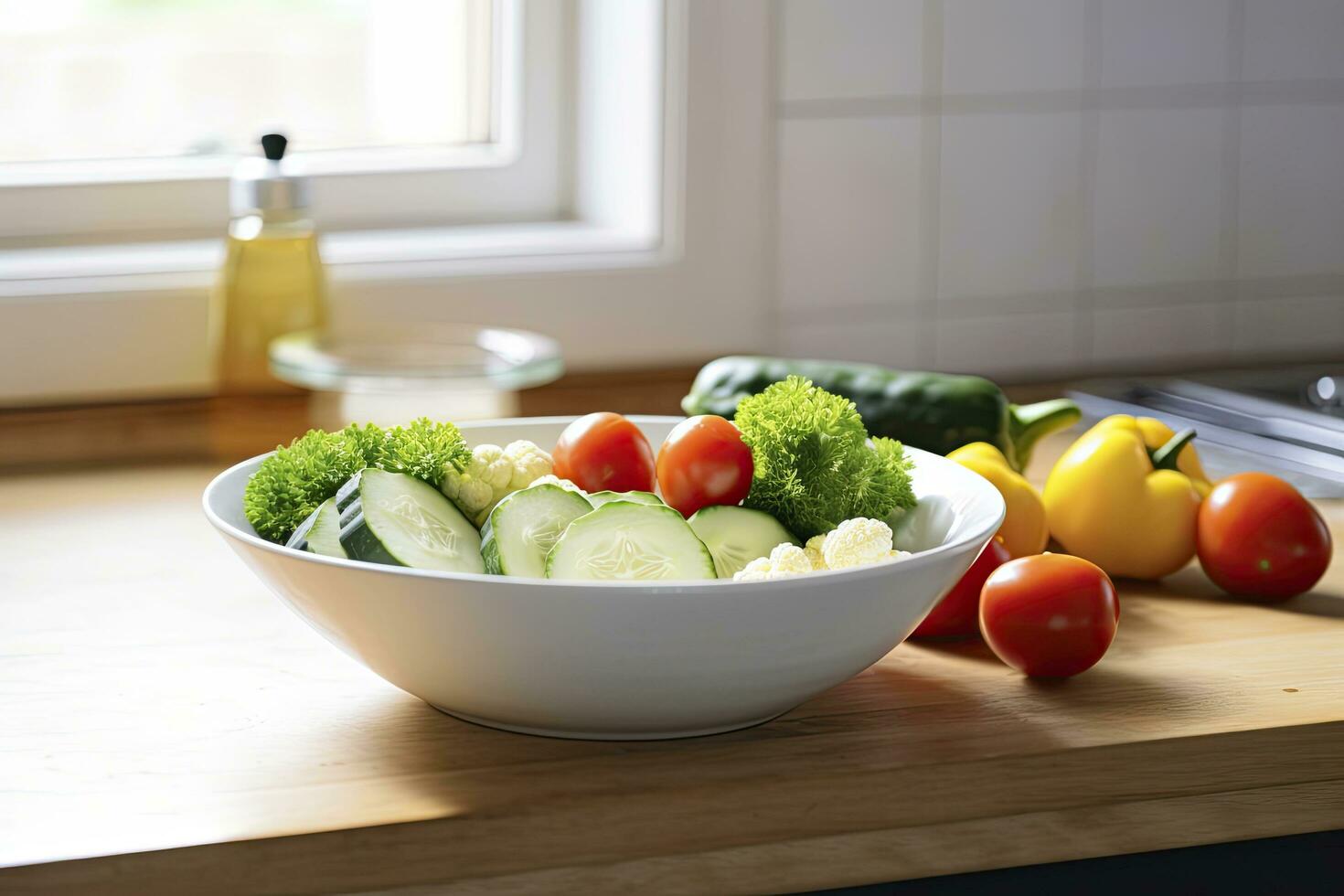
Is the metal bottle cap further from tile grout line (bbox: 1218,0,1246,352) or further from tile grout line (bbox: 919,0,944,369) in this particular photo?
tile grout line (bbox: 1218,0,1246,352)

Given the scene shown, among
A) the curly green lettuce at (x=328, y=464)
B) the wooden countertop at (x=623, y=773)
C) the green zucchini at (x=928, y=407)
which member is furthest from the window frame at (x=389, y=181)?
the curly green lettuce at (x=328, y=464)

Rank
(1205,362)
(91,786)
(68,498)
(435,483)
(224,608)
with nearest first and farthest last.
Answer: (91,786) → (435,483) → (224,608) → (68,498) → (1205,362)

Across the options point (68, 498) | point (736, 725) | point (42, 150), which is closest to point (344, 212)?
point (42, 150)

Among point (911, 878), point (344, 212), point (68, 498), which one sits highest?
point (344, 212)

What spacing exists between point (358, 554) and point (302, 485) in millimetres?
88

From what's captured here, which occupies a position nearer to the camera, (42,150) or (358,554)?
(358,554)

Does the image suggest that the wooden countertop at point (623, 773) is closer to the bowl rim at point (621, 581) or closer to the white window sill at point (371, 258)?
the bowl rim at point (621, 581)

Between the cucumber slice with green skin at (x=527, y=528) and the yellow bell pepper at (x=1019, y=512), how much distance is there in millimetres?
313

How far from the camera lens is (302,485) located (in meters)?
0.74

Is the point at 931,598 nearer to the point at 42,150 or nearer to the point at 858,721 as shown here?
the point at 858,721

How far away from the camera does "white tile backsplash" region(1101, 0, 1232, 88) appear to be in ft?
5.03

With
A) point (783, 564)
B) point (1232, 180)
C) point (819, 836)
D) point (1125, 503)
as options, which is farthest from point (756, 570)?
point (1232, 180)

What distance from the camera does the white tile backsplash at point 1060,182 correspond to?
1466 mm

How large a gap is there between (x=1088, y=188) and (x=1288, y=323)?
0.92ft
